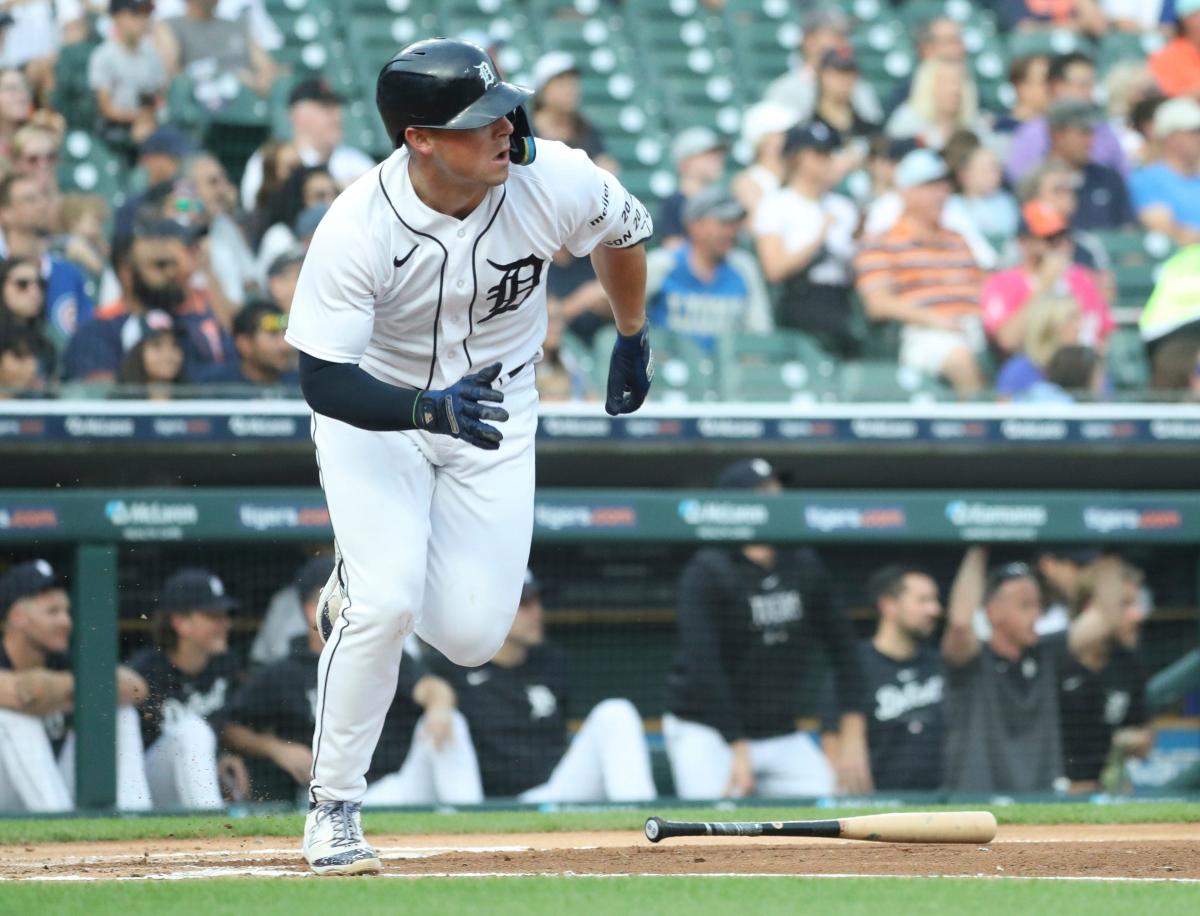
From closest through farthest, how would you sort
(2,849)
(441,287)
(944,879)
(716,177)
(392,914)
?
(392,914), (944,879), (441,287), (2,849), (716,177)

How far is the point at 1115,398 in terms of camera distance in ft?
24.4

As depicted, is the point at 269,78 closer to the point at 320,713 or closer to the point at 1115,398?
the point at 1115,398

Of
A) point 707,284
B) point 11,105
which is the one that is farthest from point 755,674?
point 11,105

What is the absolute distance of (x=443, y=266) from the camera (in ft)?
12.6

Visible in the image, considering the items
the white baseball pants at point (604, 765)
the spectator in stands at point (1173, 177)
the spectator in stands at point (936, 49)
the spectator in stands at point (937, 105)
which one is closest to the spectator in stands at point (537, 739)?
the white baseball pants at point (604, 765)

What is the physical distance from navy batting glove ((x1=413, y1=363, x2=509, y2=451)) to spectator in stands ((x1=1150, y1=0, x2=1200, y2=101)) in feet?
26.2

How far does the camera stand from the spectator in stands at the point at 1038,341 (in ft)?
26.1

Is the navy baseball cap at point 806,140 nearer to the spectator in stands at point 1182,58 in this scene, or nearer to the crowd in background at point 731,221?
the crowd in background at point 731,221

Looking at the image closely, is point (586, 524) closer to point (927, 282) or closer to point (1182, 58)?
point (927, 282)

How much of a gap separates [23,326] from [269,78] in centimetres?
272

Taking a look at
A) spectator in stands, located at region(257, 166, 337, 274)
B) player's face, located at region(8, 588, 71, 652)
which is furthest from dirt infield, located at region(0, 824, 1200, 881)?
spectator in stands, located at region(257, 166, 337, 274)

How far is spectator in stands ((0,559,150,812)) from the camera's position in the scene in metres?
6.02

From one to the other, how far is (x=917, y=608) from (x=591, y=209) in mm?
3077

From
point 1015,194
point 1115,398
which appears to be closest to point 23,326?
point 1115,398
